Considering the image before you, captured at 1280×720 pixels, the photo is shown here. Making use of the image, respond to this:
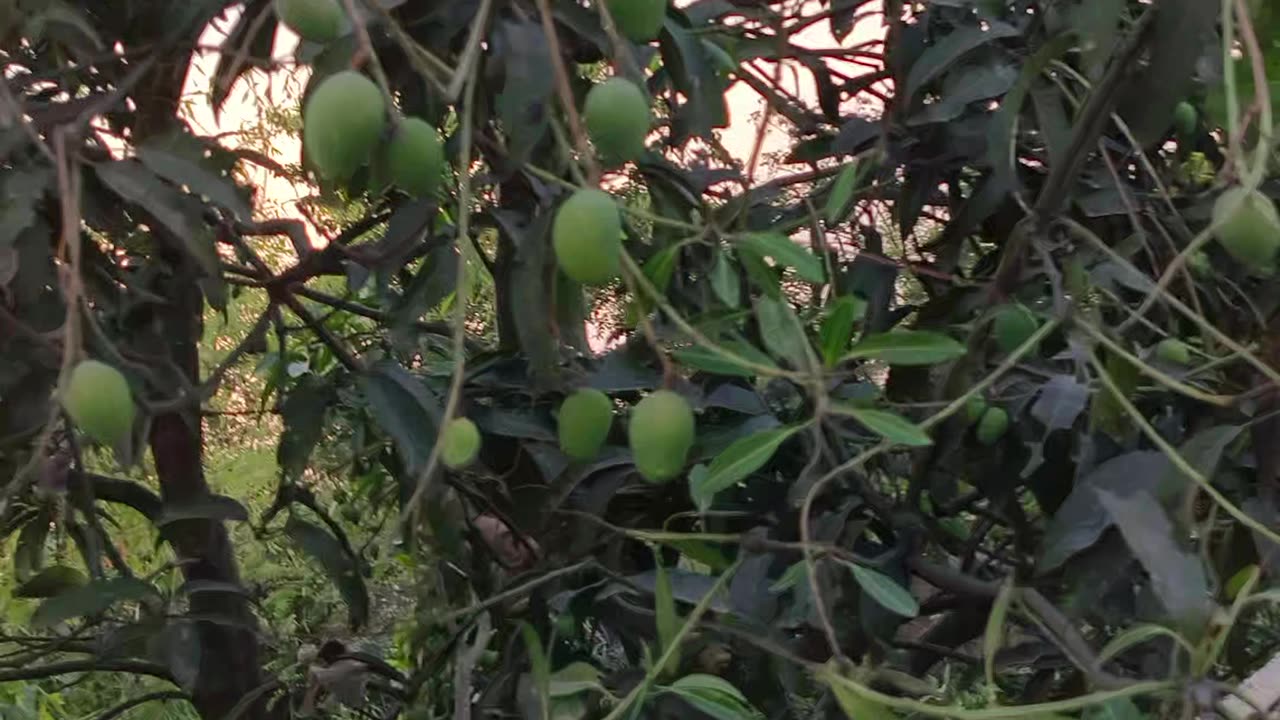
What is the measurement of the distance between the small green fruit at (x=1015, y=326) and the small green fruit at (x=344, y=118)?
14.8 inches

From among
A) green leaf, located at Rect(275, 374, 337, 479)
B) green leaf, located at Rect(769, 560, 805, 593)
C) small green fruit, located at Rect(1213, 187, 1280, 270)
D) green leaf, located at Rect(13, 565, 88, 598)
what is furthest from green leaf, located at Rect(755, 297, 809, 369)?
green leaf, located at Rect(13, 565, 88, 598)

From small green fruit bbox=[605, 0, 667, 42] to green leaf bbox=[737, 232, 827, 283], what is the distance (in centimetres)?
14

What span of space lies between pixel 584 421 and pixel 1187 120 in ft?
1.65

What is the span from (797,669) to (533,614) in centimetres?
17

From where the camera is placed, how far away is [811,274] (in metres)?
0.66

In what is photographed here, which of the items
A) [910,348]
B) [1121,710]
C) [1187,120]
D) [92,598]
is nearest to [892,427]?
[910,348]

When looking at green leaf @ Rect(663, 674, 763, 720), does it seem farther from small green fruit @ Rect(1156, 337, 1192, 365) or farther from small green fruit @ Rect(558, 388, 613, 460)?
small green fruit @ Rect(1156, 337, 1192, 365)

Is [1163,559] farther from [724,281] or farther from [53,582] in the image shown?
[53,582]

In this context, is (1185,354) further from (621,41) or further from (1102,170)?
(621,41)

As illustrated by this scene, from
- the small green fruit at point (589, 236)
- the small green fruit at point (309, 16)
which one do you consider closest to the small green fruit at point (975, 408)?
the small green fruit at point (589, 236)

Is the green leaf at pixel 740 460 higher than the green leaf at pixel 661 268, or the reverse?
the green leaf at pixel 661 268

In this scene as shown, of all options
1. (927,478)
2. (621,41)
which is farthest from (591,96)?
(927,478)

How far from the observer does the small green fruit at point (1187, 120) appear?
0.83 m

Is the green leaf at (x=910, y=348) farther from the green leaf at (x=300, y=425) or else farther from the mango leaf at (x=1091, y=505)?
the green leaf at (x=300, y=425)
